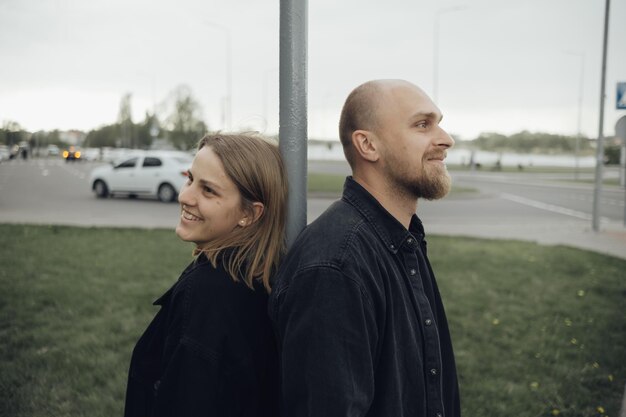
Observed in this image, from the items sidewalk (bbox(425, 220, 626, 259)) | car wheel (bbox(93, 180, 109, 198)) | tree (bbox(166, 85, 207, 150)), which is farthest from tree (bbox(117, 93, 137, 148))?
sidewalk (bbox(425, 220, 626, 259))

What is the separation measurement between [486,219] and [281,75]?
13.9 m

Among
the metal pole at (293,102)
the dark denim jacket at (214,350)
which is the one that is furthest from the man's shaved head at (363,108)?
the dark denim jacket at (214,350)

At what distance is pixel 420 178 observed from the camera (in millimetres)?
1729

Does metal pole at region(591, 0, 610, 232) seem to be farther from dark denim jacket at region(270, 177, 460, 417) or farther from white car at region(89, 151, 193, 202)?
dark denim jacket at region(270, 177, 460, 417)

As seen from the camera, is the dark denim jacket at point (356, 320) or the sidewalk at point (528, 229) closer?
the dark denim jacket at point (356, 320)

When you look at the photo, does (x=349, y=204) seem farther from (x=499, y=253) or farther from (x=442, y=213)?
(x=442, y=213)

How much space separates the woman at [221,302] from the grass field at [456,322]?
2.14 m

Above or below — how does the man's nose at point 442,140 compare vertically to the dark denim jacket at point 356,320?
above

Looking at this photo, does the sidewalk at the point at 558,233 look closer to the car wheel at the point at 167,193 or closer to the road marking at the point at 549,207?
the road marking at the point at 549,207

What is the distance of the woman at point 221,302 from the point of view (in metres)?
1.60

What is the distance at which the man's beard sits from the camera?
67.9 inches

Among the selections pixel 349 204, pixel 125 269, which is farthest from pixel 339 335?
pixel 125 269

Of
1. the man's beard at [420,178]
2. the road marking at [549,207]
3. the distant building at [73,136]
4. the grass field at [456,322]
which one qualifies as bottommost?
the road marking at [549,207]

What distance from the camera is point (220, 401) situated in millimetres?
1621
